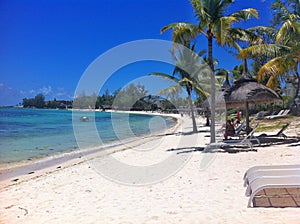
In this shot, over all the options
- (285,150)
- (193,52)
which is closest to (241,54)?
(285,150)

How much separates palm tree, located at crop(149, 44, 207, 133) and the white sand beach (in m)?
9.80

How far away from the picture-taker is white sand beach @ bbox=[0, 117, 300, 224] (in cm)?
357

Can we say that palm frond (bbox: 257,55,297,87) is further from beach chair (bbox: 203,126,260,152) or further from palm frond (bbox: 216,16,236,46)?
beach chair (bbox: 203,126,260,152)

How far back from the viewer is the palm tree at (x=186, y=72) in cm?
1745

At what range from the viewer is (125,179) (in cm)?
634

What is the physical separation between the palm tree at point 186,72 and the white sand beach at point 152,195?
9801 mm

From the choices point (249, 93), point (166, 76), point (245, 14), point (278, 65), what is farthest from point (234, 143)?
point (166, 76)

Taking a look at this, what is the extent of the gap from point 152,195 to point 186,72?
14065 mm

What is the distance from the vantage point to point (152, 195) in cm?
476

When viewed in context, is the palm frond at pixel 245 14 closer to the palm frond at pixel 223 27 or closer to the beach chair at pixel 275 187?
the palm frond at pixel 223 27

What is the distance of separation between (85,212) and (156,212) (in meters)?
1.04

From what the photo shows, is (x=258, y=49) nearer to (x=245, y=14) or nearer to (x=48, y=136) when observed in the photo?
(x=245, y=14)

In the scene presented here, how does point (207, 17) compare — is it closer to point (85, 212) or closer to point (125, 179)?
point (125, 179)

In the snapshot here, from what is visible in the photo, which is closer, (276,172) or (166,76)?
(276,172)
